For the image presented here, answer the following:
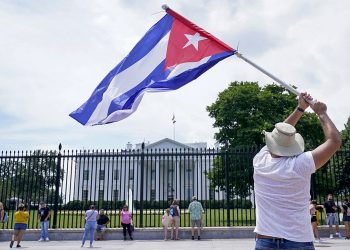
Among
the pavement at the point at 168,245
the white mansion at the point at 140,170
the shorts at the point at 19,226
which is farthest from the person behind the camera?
the white mansion at the point at 140,170

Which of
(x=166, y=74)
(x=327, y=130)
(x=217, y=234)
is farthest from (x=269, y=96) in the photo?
(x=327, y=130)

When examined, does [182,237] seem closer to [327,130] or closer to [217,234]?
[217,234]

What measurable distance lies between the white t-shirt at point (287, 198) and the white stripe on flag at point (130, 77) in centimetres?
383

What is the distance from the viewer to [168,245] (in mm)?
13312

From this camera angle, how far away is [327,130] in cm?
292

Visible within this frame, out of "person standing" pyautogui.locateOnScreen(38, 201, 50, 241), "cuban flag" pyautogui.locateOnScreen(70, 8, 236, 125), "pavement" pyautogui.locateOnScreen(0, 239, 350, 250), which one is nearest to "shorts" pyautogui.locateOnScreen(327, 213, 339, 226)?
"pavement" pyautogui.locateOnScreen(0, 239, 350, 250)

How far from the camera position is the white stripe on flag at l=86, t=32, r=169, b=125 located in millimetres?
6336

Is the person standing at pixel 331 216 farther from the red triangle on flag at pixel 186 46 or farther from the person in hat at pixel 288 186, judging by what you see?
the person in hat at pixel 288 186

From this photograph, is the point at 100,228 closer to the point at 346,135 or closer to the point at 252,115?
the point at 252,115

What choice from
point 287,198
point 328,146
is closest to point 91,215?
point 287,198

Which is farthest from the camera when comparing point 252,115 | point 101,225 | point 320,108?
point 252,115

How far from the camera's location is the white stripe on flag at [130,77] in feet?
20.8

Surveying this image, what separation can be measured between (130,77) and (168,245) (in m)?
8.42

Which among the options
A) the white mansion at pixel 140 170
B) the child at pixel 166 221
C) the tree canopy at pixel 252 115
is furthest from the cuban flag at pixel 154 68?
the tree canopy at pixel 252 115
